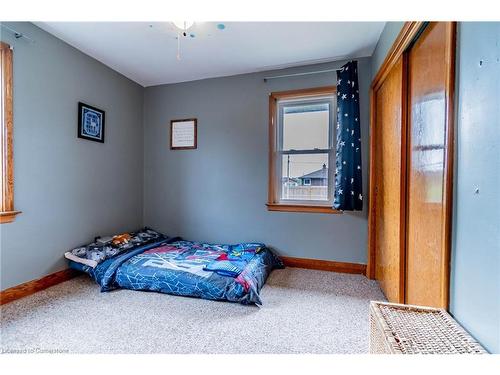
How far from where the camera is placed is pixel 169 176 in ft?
10.6

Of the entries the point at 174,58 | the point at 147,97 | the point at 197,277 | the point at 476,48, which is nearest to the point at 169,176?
the point at 147,97

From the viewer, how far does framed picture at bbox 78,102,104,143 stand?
7.82 feet

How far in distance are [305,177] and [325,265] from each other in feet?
3.44

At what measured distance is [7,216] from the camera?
1791mm

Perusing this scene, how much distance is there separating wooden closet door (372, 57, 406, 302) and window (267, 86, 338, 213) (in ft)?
1.66

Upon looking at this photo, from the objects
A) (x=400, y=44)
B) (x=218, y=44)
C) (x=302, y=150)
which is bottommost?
(x=302, y=150)

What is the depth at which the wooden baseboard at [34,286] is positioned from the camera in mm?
1800

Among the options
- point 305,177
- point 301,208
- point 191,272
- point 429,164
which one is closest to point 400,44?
point 429,164

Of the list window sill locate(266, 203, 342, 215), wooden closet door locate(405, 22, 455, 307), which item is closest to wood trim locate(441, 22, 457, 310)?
wooden closet door locate(405, 22, 455, 307)

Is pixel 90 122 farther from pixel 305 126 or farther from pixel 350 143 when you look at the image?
pixel 350 143

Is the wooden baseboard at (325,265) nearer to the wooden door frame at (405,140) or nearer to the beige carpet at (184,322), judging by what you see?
the wooden door frame at (405,140)
